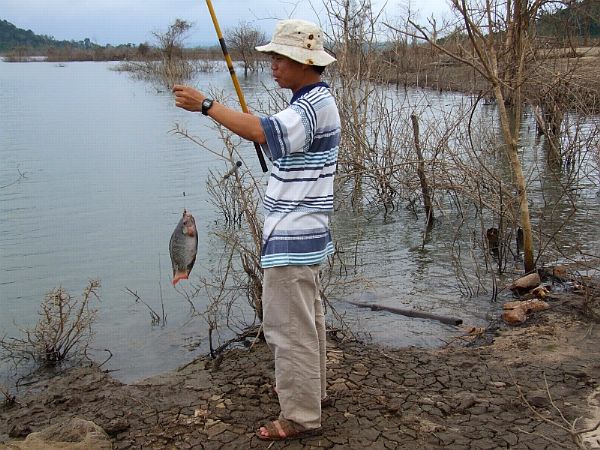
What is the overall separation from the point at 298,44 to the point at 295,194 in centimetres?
71

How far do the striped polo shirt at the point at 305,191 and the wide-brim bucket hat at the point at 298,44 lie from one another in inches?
5.6

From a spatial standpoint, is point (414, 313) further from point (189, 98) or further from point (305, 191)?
point (189, 98)

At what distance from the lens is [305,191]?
344cm

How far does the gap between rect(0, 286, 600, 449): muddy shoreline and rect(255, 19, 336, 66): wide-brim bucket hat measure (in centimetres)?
197

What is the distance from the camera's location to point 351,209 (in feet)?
37.9

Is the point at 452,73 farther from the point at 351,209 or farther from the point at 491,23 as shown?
the point at 491,23

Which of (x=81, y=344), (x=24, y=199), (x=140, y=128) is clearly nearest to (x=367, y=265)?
(x=81, y=344)

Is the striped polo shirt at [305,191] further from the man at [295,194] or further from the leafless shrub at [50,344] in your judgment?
the leafless shrub at [50,344]

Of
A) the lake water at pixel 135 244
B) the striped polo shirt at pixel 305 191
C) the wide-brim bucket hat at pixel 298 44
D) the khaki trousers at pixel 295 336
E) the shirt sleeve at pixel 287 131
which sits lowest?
Answer: the lake water at pixel 135 244

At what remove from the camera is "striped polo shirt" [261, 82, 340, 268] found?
338 centimetres

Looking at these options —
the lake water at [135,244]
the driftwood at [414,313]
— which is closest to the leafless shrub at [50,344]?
the lake water at [135,244]

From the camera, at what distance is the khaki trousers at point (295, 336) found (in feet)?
11.5

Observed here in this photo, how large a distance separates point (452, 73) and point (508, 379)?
20.4 m

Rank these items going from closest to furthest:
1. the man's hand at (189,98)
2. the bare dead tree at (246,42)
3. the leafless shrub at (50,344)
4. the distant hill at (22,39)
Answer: the man's hand at (189,98)
the leafless shrub at (50,344)
the bare dead tree at (246,42)
the distant hill at (22,39)
